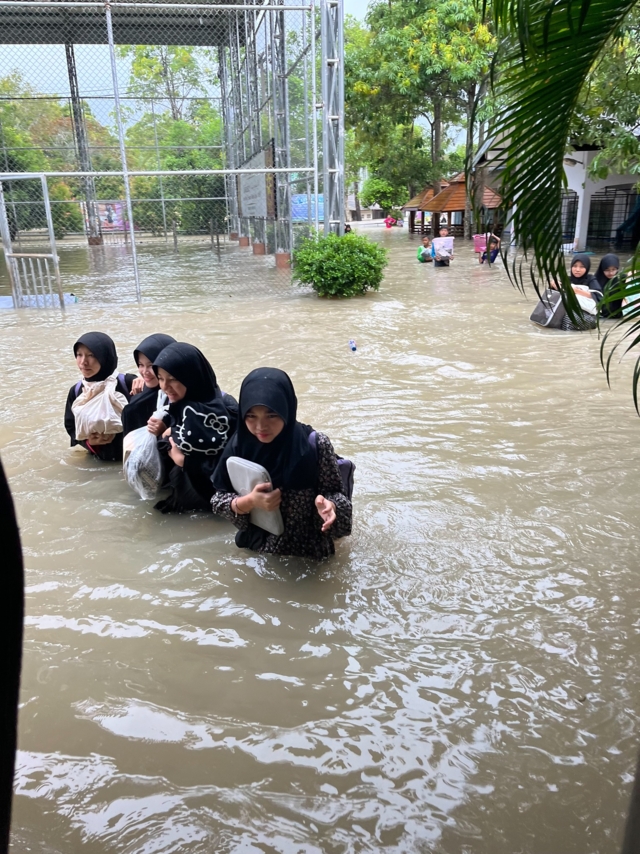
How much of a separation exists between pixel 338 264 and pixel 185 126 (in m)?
12.7

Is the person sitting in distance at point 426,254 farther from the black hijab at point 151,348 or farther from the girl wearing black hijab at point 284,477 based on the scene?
the girl wearing black hijab at point 284,477

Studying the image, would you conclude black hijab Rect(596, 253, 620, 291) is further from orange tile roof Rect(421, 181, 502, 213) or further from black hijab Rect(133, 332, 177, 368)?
orange tile roof Rect(421, 181, 502, 213)

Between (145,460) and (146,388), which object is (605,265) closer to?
(146,388)

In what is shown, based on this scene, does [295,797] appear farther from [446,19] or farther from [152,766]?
[446,19]

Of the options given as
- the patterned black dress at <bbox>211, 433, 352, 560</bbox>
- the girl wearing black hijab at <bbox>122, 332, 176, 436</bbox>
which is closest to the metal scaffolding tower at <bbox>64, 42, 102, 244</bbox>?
the girl wearing black hijab at <bbox>122, 332, 176, 436</bbox>

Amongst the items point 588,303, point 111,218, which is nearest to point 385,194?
point 111,218

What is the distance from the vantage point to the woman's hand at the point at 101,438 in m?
4.67

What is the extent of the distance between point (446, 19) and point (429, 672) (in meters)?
22.5

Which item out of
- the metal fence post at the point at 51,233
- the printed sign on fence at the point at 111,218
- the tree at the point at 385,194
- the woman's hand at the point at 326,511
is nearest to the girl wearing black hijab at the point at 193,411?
the woman's hand at the point at 326,511

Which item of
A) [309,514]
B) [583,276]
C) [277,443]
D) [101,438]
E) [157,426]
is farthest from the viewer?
[583,276]

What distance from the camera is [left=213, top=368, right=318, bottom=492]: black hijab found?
3.01 meters

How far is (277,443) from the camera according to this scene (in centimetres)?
319

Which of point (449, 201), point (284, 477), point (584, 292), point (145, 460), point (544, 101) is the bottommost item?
point (145, 460)

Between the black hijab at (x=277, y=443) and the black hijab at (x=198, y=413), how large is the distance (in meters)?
0.43
